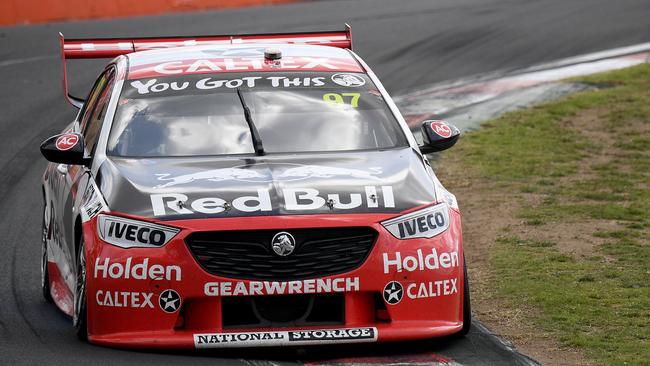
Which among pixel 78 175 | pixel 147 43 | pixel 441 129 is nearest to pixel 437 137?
pixel 441 129

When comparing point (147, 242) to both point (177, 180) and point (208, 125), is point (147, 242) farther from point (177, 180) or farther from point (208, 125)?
point (208, 125)

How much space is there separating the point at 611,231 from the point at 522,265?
1.36 meters

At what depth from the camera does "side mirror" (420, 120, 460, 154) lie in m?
8.14

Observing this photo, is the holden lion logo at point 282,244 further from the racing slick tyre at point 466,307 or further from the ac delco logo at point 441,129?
the ac delco logo at point 441,129

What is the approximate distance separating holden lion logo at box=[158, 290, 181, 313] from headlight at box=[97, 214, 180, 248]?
0.23 metres

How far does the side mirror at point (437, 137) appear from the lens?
814 cm

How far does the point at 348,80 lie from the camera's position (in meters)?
8.48

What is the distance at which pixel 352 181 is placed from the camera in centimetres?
725

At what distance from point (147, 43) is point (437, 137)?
8.89ft

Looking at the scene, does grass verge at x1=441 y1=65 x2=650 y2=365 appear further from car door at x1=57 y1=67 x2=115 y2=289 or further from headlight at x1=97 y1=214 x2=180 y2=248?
car door at x1=57 y1=67 x2=115 y2=289

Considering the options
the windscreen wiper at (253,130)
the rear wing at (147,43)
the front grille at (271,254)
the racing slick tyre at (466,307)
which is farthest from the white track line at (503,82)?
the front grille at (271,254)

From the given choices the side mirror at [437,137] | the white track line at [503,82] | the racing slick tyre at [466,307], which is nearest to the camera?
the racing slick tyre at [466,307]

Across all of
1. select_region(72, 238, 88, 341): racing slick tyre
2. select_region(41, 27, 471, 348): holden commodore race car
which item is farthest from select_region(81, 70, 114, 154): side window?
select_region(72, 238, 88, 341): racing slick tyre

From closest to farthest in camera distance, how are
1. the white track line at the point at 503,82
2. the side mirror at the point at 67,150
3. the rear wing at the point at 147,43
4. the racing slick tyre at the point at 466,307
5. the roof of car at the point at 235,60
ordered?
the racing slick tyre at the point at 466,307 → the side mirror at the point at 67,150 → the roof of car at the point at 235,60 → the rear wing at the point at 147,43 → the white track line at the point at 503,82
